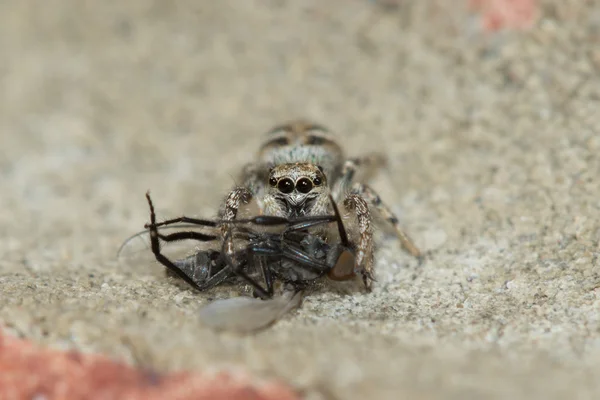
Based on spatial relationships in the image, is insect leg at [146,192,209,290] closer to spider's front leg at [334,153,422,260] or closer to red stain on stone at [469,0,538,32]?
spider's front leg at [334,153,422,260]

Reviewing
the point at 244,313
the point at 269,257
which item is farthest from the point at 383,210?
the point at 244,313

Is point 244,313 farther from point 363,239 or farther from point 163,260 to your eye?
→ point 363,239

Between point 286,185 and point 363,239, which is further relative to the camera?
point 286,185

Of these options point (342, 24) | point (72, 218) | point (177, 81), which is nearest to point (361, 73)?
point (342, 24)

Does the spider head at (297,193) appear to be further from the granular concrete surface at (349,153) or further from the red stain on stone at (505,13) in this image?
the red stain on stone at (505,13)

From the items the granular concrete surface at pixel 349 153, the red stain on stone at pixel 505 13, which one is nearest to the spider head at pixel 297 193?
the granular concrete surface at pixel 349 153

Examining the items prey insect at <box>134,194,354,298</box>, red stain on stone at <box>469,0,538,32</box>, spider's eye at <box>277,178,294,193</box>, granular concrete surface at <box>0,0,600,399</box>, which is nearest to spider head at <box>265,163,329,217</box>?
spider's eye at <box>277,178,294,193</box>
